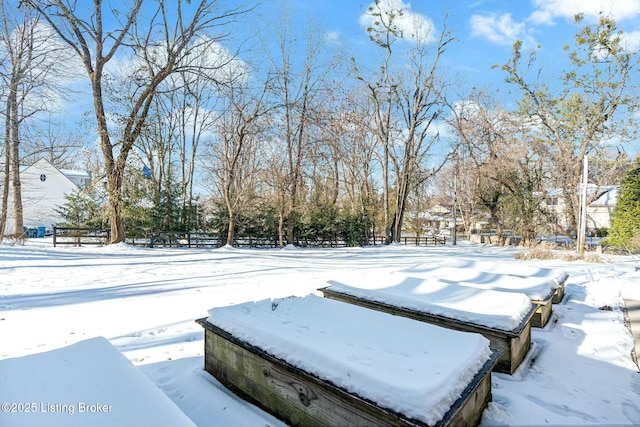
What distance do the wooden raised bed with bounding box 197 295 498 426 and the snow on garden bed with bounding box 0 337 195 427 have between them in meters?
0.69

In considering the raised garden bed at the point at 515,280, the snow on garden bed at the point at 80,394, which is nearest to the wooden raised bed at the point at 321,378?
the snow on garden bed at the point at 80,394

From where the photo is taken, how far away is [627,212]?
14797mm

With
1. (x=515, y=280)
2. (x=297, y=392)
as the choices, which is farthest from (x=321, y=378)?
(x=515, y=280)

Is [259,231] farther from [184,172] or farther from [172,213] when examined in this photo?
[184,172]

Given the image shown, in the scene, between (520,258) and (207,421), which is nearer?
(207,421)

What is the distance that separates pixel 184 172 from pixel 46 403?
2114 cm

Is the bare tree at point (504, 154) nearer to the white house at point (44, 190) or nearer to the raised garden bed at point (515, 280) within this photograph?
the raised garden bed at point (515, 280)

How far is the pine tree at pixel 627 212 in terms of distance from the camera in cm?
1427

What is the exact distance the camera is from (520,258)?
11.5 m

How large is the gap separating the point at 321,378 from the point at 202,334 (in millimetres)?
2338

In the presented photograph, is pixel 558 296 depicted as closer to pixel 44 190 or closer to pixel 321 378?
pixel 321 378

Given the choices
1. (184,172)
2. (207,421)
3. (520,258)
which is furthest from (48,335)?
(184,172)

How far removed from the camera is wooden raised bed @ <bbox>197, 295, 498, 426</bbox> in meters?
1.62

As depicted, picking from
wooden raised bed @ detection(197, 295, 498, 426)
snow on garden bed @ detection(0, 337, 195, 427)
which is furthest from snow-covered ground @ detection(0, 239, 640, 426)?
wooden raised bed @ detection(197, 295, 498, 426)
